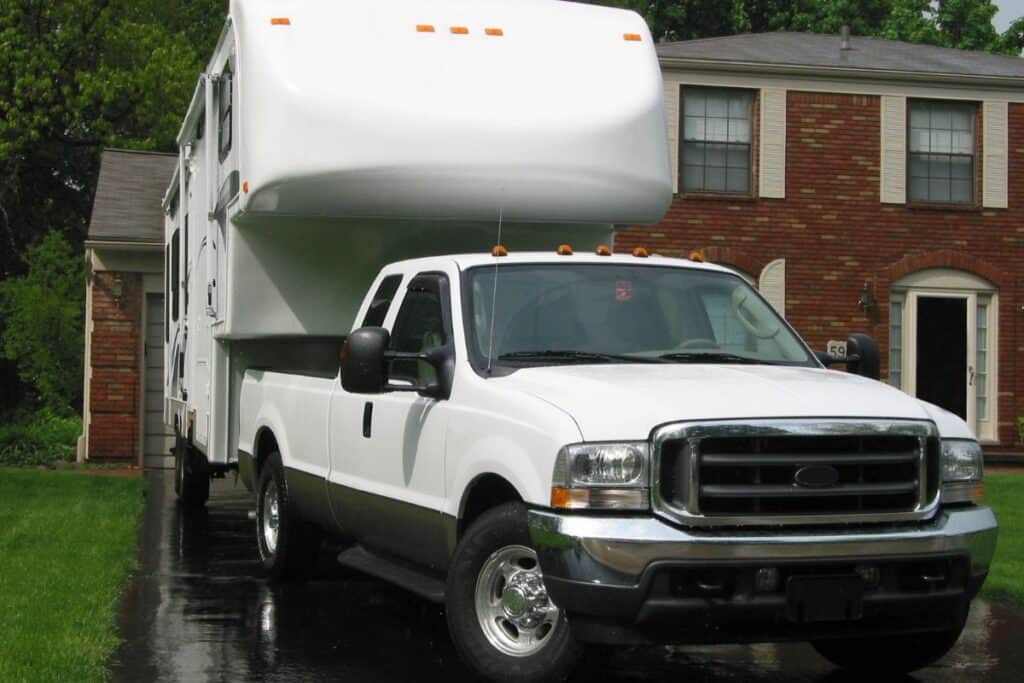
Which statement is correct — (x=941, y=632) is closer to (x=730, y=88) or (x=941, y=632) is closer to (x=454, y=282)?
(x=454, y=282)

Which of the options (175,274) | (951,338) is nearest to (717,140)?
(951,338)

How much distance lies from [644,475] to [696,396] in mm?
454

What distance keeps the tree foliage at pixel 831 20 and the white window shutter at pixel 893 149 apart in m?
18.8

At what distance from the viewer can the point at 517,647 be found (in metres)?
6.56

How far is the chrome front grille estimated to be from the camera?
605 cm

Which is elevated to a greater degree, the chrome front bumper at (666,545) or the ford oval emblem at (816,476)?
the ford oval emblem at (816,476)

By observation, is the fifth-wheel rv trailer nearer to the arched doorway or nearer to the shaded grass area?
the shaded grass area

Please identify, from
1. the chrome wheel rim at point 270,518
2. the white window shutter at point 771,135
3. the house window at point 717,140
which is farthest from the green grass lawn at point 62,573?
the white window shutter at point 771,135

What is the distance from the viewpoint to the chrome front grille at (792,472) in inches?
238

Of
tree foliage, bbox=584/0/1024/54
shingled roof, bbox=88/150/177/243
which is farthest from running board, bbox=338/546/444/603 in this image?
tree foliage, bbox=584/0/1024/54

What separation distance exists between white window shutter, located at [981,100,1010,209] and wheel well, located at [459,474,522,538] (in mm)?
17892

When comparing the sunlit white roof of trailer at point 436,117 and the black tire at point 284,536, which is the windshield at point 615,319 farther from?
the black tire at point 284,536

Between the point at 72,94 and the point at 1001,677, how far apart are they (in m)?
28.0

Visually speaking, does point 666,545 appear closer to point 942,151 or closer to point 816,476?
point 816,476
